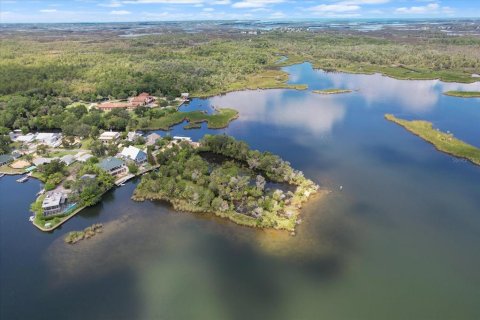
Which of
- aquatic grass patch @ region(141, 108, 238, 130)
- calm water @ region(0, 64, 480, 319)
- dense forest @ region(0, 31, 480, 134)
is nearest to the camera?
calm water @ region(0, 64, 480, 319)

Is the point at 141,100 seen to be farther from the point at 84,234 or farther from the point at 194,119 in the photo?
the point at 84,234

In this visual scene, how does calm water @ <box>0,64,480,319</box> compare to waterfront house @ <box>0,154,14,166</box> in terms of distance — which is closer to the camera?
calm water @ <box>0,64,480,319</box>

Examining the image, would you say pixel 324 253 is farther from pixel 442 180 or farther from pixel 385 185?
pixel 442 180

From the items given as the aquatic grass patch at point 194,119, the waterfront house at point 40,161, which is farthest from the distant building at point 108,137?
the waterfront house at point 40,161

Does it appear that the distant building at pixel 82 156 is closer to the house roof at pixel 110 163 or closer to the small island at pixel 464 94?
the house roof at pixel 110 163

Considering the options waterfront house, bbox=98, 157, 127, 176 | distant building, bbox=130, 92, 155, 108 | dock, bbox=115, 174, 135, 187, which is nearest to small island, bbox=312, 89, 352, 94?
distant building, bbox=130, 92, 155, 108

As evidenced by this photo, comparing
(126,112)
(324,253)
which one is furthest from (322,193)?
(126,112)

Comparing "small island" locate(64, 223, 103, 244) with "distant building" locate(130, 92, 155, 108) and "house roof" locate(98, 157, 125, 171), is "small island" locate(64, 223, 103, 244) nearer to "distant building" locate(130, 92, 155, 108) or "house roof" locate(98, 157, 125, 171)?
"house roof" locate(98, 157, 125, 171)
